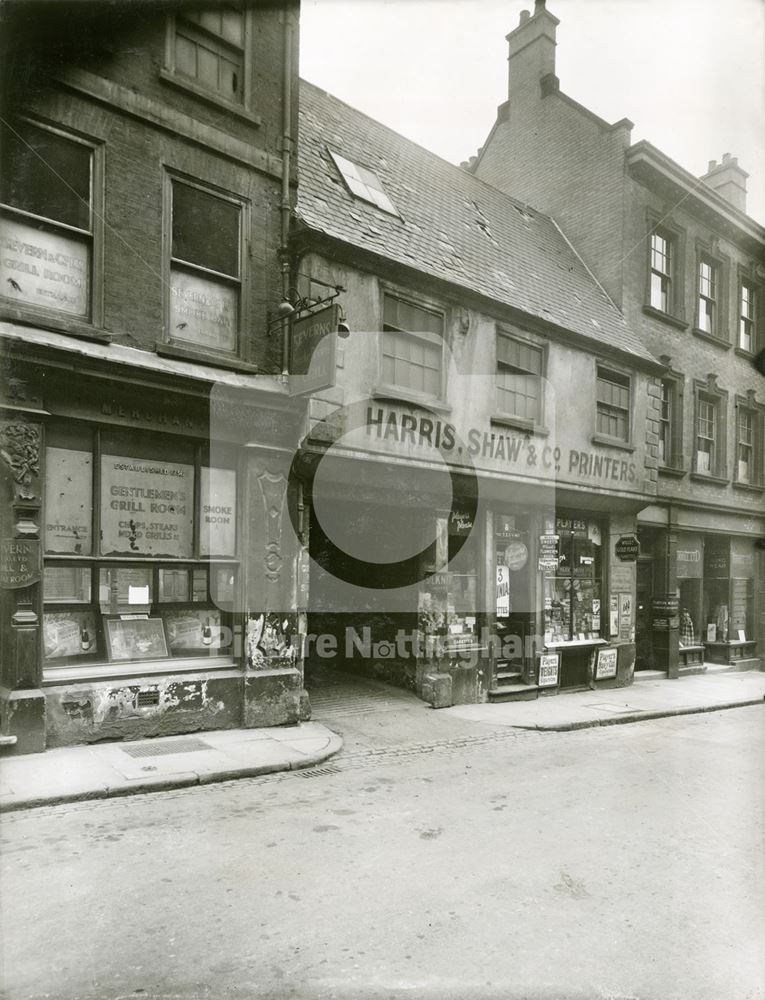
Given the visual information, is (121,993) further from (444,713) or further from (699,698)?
(699,698)

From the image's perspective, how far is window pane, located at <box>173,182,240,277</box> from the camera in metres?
8.89

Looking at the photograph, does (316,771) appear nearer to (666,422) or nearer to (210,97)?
(210,97)

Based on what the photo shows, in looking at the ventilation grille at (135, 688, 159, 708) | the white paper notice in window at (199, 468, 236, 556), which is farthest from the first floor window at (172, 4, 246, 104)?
the ventilation grille at (135, 688, 159, 708)

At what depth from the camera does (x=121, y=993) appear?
349 cm

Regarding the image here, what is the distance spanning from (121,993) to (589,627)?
1222 cm

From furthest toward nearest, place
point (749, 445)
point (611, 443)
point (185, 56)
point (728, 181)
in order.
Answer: point (728, 181), point (749, 445), point (611, 443), point (185, 56)

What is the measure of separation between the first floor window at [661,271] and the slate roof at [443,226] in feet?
5.03

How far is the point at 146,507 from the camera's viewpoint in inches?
336

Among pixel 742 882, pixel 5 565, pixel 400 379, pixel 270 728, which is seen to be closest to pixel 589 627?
pixel 400 379

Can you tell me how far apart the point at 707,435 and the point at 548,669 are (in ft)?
27.7

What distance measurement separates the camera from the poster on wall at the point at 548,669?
13281mm

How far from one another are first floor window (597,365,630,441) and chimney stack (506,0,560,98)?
28.6ft

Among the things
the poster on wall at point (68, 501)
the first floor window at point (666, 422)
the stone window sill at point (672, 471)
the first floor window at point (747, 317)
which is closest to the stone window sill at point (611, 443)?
the stone window sill at point (672, 471)

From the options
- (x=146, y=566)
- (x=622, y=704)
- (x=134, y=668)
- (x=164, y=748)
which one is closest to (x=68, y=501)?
(x=146, y=566)
